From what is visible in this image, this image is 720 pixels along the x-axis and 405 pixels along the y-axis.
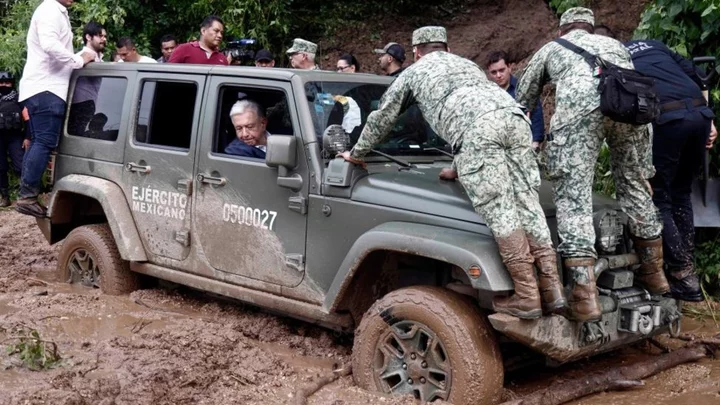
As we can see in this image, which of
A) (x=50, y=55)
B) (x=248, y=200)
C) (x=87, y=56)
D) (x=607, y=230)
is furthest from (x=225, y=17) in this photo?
(x=607, y=230)

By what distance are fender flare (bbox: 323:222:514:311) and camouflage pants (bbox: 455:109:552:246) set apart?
0.46ft

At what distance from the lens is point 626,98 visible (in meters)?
4.38

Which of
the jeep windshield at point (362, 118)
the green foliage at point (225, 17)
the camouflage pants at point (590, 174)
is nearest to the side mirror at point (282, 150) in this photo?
the jeep windshield at point (362, 118)

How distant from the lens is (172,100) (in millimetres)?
5770

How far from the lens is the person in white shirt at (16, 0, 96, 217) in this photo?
6355mm

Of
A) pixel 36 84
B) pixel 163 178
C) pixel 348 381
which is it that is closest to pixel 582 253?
pixel 348 381

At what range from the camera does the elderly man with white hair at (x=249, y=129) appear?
207 inches

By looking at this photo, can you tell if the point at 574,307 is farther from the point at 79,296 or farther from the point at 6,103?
the point at 6,103

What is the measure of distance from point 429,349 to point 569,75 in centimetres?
164

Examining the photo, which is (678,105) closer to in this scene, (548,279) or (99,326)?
(548,279)

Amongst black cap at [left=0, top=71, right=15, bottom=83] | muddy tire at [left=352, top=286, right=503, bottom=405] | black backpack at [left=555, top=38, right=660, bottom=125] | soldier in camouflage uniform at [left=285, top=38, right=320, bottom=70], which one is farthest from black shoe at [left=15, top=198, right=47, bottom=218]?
black cap at [left=0, top=71, right=15, bottom=83]

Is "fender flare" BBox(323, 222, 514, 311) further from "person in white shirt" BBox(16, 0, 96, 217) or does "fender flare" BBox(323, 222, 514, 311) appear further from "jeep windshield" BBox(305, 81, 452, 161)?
"person in white shirt" BBox(16, 0, 96, 217)

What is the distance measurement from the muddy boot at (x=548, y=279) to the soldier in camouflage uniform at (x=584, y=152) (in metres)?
0.13

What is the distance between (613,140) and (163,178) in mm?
2773
